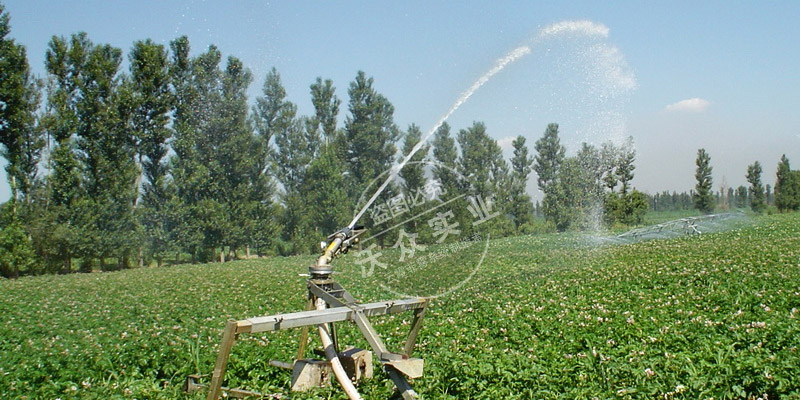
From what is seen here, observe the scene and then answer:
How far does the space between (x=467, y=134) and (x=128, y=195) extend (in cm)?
1640

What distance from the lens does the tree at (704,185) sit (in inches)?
1902

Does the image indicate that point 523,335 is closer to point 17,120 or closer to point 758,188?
point 17,120

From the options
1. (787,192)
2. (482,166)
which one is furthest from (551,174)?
(787,192)

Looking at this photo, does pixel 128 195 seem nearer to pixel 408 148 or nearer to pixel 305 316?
pixel 408 148

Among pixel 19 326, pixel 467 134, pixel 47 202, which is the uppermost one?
pixel 467 134

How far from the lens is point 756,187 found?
163 ft

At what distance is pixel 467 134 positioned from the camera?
1014 inches

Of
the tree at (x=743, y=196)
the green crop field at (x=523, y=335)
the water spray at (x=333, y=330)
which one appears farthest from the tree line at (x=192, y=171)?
the tree at (x=743, y=196)

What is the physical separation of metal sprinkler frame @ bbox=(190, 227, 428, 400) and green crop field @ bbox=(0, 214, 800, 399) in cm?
70

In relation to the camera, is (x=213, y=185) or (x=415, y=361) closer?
(x=415, y=361)

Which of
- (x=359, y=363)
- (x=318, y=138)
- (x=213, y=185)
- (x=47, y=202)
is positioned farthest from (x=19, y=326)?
(x=318, y=138)

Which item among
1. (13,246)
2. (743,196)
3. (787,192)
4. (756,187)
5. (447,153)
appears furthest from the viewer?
(743,196)

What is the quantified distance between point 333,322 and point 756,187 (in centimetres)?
5491

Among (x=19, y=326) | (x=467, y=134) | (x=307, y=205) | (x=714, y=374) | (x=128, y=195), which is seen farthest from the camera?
(x=307, y=205)
